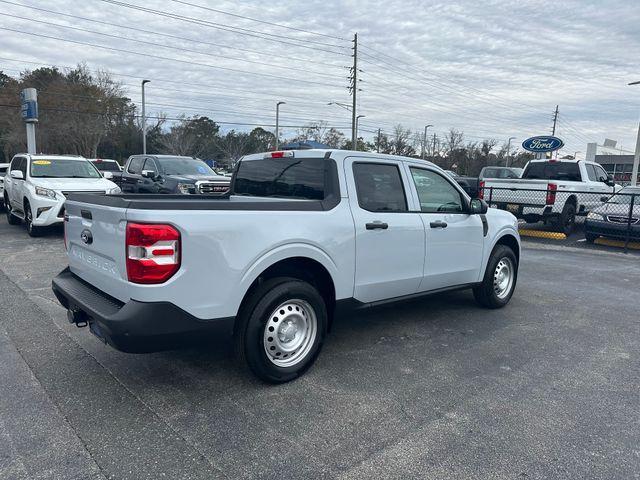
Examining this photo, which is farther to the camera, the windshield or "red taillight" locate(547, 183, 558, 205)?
the windshield

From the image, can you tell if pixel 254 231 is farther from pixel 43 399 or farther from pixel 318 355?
pixel 43 399

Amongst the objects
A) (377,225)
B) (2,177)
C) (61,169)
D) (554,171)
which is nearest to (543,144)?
(554,171)

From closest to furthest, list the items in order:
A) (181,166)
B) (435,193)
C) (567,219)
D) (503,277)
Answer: (435,193), (503,277), (567,219), (181,166)

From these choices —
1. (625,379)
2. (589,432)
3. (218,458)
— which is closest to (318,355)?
(218,458)

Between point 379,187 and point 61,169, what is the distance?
31.8ft

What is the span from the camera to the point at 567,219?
13.4 m

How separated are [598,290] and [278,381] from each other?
5.74 m

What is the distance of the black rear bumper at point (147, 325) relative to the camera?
3.12 m

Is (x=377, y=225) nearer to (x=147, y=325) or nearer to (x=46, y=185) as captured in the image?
(x=147, y=325)

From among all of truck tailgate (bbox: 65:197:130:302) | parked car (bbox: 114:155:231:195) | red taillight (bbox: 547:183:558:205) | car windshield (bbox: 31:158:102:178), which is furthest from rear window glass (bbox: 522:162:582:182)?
truck tailgate (bbox: 65:197:130:302)

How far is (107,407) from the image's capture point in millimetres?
3436

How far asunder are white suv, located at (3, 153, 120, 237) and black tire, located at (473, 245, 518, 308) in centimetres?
826

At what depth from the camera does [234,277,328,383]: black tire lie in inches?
141

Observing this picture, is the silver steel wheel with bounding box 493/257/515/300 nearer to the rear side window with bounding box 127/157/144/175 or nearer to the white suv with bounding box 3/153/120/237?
the white suv with bounding box 3/153/120/237
